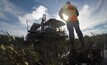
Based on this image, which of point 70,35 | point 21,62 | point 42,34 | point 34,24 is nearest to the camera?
point 21,62

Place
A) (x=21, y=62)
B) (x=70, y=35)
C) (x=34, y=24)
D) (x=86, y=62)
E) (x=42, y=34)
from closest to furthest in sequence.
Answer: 1. (x=21, y=62)
2. (x=86, y=62)
3. (x=70, y=35)
4. (x=42, y=34)
5. (x=34, y=24)

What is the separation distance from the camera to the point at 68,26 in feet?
26.8

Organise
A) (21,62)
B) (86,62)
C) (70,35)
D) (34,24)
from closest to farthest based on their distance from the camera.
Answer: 1. (21,62)
2. (86,62)
3. (70,35)
4. (34,24)

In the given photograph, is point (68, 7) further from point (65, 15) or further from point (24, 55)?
point (24, 55)

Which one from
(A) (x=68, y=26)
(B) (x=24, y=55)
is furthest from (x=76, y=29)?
(B) (x=24, y=55)

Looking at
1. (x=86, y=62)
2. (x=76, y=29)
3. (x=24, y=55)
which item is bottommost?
(x=86, y=62)

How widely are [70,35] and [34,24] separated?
16.3 meters

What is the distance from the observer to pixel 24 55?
6.91ft

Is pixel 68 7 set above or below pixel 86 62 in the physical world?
above

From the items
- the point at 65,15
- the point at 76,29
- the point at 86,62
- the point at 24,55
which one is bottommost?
the point at 86,62

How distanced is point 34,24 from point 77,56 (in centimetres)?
2052

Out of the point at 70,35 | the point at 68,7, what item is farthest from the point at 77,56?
the point at 68,7

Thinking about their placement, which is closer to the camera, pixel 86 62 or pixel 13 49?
pixel 13 49

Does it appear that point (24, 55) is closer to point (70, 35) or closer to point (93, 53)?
point (93, 53)
